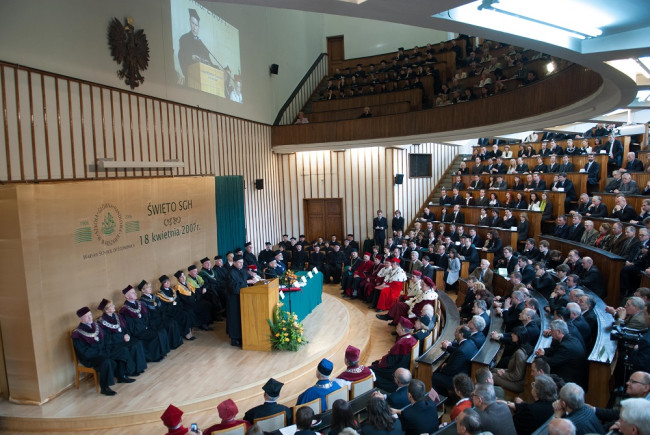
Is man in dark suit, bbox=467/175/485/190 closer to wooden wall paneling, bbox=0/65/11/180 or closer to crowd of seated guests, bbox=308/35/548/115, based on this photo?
crowd of seated guests, bbox=308/35/548/115

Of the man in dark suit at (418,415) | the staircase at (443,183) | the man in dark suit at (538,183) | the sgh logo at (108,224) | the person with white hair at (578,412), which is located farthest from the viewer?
the staircase at (443,183)

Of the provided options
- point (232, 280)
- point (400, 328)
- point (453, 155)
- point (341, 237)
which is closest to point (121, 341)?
point (232, 280)

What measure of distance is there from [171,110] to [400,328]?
20.2 ft

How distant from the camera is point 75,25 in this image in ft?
20.5

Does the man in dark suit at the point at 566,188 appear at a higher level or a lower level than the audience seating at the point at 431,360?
higher

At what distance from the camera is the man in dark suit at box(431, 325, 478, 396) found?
4512mm

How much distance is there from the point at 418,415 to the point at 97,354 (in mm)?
4209

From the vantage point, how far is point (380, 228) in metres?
12.0

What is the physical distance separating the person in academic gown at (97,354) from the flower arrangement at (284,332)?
205cm

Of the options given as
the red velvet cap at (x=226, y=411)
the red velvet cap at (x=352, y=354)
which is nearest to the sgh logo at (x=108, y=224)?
the red velvet cap at (x=226, y=411)

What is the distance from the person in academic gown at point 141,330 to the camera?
19.8ft

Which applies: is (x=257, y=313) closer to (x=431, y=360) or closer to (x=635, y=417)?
(x=431, y=360)

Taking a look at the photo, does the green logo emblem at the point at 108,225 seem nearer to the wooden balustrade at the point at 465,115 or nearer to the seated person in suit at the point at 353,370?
the seated person in suit at the point at 353,370

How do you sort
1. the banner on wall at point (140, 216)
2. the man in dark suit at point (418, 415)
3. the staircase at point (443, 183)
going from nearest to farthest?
1. the man in dark suit at point (418, 415)
2. the banner on wall at point (140, 216)
3. the staircase at point (443, 183)
